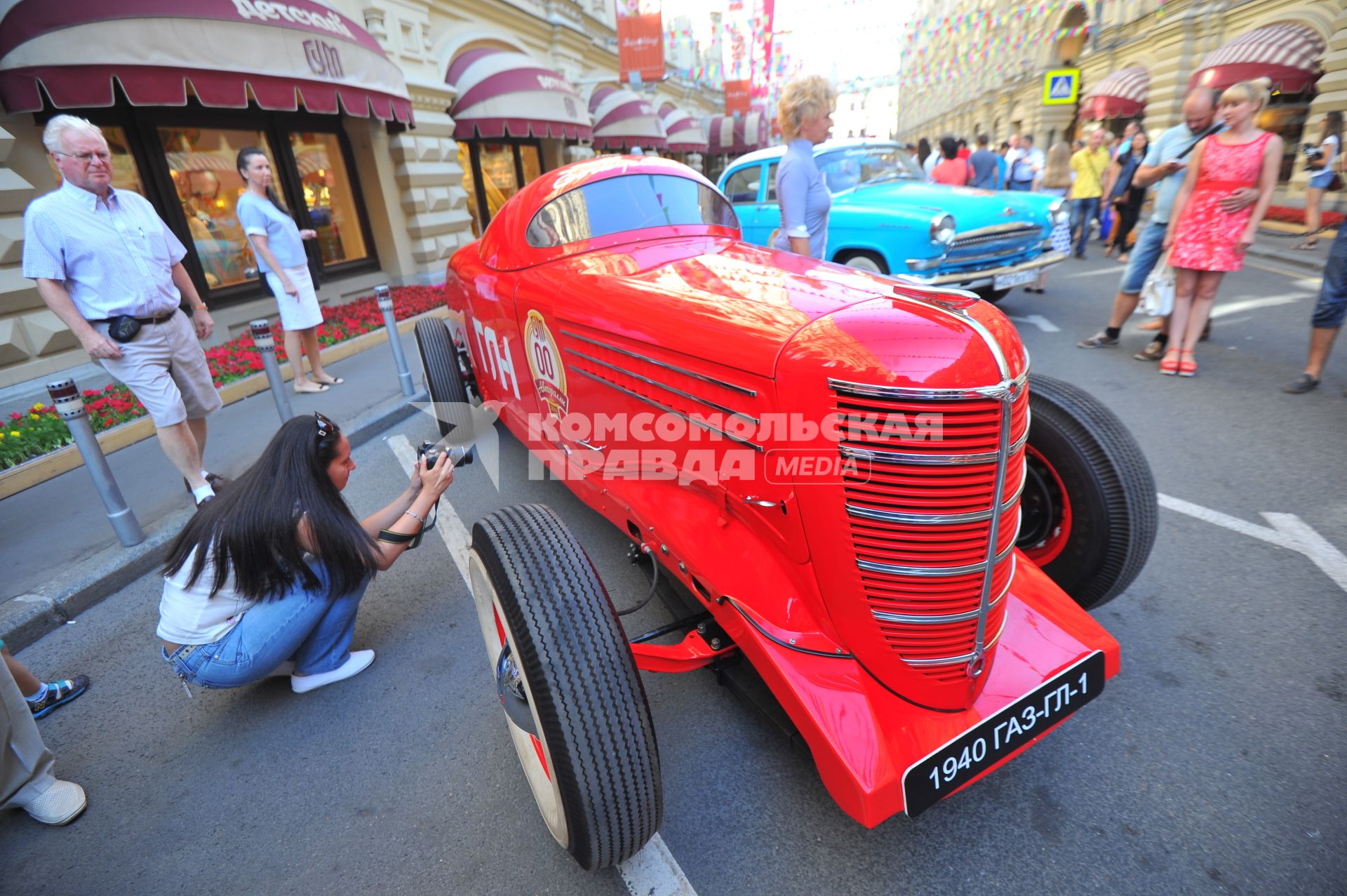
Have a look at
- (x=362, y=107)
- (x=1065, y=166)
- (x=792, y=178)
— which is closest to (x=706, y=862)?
Answer: (x=792, y=178)

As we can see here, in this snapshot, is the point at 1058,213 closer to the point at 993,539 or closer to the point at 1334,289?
the point at 1334,289

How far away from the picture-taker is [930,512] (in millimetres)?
1468

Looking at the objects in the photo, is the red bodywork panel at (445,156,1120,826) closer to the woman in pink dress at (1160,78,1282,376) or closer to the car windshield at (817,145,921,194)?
the woman in pink dress at (1160,78,1282,376)

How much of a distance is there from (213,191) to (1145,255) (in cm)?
986

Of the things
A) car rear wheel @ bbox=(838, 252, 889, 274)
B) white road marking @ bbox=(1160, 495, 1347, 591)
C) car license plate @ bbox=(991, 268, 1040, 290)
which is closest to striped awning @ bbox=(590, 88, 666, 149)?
car rear wheel @ bbox=(838, 252, 889, 274)

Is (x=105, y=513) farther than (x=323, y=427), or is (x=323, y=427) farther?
(x=105, y=513)

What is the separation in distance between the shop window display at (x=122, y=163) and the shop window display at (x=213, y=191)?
0.32 metres

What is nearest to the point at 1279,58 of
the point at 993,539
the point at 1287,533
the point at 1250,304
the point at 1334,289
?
the point at 1250,304

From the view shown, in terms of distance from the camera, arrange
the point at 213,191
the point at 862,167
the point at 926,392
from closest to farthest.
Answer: the point at 926,392, the point at 862,167, the point at 213,191

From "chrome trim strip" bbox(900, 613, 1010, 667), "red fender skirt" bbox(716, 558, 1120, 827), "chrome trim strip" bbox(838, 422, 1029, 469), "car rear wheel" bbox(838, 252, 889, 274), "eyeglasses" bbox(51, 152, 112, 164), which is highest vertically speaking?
"eyeglasses" bbox(51, 152, 112, 164)

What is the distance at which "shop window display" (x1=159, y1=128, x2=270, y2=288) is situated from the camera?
22.9ft

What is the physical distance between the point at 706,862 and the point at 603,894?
28 centimetres

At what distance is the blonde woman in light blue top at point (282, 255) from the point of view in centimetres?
480

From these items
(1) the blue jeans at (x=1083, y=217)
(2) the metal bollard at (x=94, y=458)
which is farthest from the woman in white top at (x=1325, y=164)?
(2) the metal bollard at (x=94, y=458)
